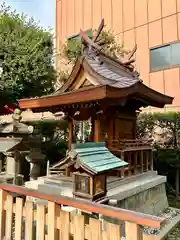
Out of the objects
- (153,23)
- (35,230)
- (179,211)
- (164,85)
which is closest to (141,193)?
(179,211)

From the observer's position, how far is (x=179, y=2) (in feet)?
39.2

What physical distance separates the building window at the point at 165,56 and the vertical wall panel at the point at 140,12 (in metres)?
1.90

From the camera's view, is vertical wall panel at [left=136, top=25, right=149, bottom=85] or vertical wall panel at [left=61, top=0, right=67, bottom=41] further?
vertical wall panel at [left=61, top=0, right=67, bottom=41]

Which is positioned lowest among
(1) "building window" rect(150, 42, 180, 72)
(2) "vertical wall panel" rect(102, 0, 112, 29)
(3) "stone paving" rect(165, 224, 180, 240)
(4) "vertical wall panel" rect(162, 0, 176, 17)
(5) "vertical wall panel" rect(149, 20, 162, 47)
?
(3) "stone paving" rect(165, 224, 180, 240)

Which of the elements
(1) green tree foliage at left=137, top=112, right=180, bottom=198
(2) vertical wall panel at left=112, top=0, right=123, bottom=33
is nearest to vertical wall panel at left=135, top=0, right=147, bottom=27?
(2) vertical wall panel at left=112, top=0, right=123, bottom=33

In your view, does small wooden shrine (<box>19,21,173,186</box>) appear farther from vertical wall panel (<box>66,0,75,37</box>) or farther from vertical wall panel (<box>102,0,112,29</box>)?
vertical wall panel (<box>66,0,75,37</box>)

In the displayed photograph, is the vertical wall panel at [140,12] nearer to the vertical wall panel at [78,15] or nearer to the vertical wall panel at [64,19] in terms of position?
the vertical wall panel at [78,15]

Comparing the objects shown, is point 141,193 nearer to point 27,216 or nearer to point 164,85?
point 27,216

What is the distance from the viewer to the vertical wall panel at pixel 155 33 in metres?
12.8

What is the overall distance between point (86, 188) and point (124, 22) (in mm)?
12972

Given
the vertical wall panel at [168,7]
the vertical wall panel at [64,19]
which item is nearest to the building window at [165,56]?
the vertical wall panel at [168,7]

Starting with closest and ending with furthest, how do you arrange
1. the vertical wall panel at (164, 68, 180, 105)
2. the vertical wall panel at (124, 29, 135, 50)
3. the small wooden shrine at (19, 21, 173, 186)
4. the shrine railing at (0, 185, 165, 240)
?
the shrine railing at (0, 185, 165, 240)
the small wooden shrine at (19, 21, 173, 186)
the vertical wall panel at (164, 68, 180, 105)
the vertical wall panel at (124, 29, 135, 50)

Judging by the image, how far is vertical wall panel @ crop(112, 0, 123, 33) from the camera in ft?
47.2

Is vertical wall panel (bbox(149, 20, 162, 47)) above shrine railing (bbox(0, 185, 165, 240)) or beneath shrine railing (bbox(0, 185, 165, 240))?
above
